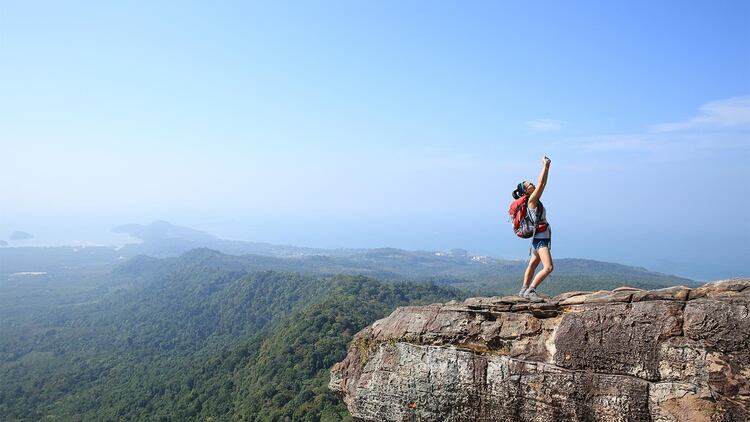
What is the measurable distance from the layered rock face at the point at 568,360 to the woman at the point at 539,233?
62 cm

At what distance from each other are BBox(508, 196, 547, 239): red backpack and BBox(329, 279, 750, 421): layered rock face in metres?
1.55

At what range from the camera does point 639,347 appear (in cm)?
722

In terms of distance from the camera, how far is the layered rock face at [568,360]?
6727 millimetres

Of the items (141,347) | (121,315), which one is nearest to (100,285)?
(121,315)

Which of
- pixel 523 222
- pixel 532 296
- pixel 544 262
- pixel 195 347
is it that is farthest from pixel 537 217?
pixel 195 347

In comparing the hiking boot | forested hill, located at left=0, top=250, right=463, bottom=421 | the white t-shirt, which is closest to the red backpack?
the white t-shirt

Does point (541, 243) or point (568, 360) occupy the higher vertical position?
point (541, 243)

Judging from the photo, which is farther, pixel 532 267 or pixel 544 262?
pixel 532 267

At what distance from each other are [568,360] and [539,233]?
2.97 meters

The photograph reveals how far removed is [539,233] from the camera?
9.60 m

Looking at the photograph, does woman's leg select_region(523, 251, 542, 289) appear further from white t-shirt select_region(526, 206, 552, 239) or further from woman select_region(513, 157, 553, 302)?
white t-shirt select_region(526, 206, 552, 239)

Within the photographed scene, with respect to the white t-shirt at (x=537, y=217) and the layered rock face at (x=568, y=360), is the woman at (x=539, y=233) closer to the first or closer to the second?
the white t-shirt at (x=537, y=217)

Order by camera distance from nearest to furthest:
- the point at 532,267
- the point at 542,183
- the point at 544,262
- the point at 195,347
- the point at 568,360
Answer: the point at 568,360
the point at 542,183
the point at 544,262
the point at 532,267
the point at 195,347

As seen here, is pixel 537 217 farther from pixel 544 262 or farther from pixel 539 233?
pixel 544 262
